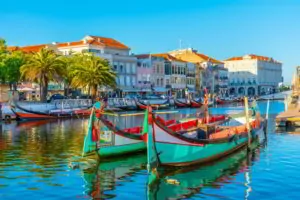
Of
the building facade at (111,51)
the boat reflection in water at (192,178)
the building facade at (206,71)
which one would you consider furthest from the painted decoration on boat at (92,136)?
the building facade at (206,71)

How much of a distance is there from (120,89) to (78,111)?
86.2 ft

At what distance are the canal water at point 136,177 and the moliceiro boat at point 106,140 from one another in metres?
0.56

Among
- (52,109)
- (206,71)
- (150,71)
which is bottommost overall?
(52,109)

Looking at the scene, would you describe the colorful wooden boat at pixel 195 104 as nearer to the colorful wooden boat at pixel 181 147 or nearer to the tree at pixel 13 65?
the tree at pixel 13 65

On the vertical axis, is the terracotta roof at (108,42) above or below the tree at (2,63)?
above

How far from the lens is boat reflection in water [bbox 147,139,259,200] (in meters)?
14.0

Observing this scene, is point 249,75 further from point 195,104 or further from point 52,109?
point 52,109

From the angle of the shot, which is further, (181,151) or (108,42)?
(108,42)

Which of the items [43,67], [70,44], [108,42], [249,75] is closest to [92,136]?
[43,67]

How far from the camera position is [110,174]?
16.9 metres

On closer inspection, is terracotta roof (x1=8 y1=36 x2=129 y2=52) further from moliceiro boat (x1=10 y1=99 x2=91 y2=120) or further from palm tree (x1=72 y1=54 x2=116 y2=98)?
moliceiro boat (x1=10 y1=99 x2=91 y2=120)

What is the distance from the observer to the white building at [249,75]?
14825 cm

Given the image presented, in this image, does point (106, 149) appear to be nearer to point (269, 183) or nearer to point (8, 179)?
point (8, 179)

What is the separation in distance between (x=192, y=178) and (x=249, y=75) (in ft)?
451
